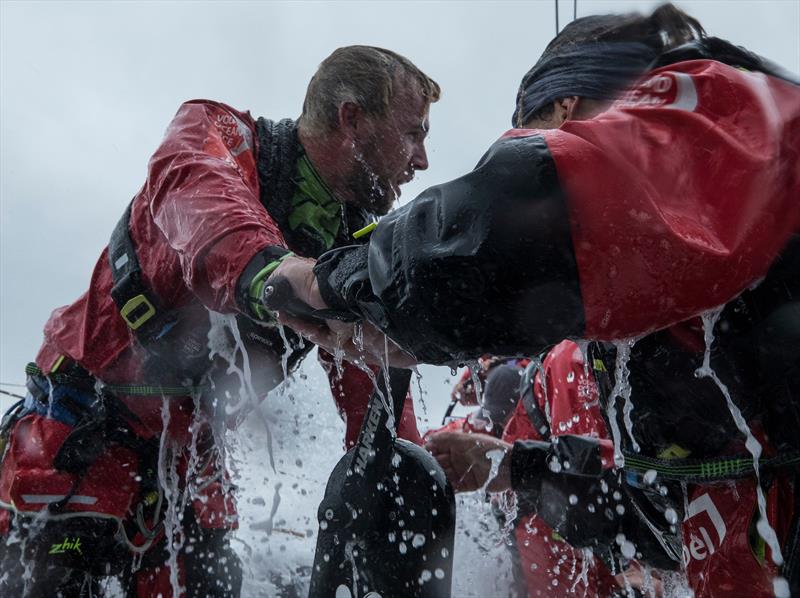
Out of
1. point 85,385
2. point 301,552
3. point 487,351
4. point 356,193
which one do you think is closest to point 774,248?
point 487,351

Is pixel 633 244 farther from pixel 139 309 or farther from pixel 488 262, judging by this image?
pixel 139 309

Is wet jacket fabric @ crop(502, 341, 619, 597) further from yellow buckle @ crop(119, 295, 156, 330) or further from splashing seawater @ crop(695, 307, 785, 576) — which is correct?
yellow buckle @ crop(119, 295, 156, 330)

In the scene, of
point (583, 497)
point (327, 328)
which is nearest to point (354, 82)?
point (327, 328)

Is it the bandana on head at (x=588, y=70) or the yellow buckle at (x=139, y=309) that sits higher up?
the bandana on head at (x=588, y=70)

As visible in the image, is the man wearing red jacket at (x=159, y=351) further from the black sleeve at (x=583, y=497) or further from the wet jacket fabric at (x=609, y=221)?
the wet jacket fabric at (x=609, y=221)

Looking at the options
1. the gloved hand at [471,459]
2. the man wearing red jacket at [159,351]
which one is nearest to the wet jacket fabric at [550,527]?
the gloved hand at [471,459]

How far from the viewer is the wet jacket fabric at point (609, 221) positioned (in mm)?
1069

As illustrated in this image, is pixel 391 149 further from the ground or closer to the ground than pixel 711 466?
further from the ground

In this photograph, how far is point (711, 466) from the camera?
5.45 ft

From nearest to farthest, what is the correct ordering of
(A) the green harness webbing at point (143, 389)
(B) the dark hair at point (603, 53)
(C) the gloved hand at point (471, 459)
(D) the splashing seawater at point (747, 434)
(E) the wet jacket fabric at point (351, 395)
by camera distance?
(D) the splashing seawater at point (747, 434)
(B) the dark hair at point (603, 53)
(A) the green harness webbing at point (143, 389)
(C) the gloved hand at point (471, 459)
(E) the wet jacket fabric at point (351, 395)

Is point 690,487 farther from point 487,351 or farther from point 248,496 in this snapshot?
point 248,496

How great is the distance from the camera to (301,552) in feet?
18.2

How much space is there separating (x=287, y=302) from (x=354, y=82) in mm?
1678

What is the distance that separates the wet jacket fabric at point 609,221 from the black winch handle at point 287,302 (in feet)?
1.34
